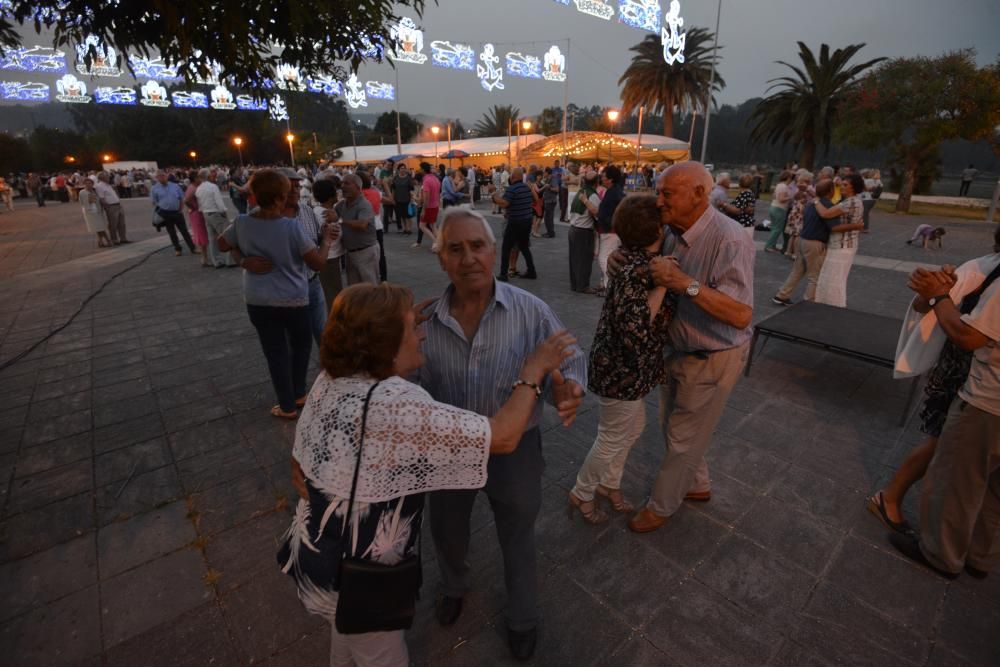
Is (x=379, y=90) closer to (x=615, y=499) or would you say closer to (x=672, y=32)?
(x=672, y=32)

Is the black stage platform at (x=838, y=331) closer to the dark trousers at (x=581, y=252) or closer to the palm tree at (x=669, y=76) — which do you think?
the dark trousers at (x=581, y=252)

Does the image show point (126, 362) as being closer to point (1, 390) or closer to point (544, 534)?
point (1, 390)

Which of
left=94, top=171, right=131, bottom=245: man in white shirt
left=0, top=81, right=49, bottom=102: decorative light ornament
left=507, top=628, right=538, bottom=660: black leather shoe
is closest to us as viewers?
left=507, top=628, right=538, bottom=660: black leather shoe

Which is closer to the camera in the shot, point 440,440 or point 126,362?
point 440,440

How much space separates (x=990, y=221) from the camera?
624 inches

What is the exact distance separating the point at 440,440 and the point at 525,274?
25.2 ft

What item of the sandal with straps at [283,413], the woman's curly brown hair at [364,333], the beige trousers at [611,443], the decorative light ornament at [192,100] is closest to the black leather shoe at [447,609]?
the beige trousers at [611,443]

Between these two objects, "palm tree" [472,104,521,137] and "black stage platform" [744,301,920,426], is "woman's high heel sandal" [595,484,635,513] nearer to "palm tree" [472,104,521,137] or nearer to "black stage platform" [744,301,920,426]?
"black stage platform" [744,301,920,426]

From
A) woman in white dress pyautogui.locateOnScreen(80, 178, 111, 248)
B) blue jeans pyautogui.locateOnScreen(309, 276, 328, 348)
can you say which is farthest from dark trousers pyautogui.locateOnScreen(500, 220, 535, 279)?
woman in white dress pyautogui.locateOnScreen(80, 178, 111, 248)

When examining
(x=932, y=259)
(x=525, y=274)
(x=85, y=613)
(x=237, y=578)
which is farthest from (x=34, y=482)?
(x=932, y=259)

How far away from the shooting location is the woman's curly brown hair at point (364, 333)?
124 cm

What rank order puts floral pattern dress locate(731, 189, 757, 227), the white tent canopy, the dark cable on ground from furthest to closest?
the white tent canopy < floral pattern dress locate(731, 189, 757, 227) < the dark cable on ground

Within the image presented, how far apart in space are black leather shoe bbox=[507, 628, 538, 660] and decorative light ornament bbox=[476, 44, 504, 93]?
102 feet

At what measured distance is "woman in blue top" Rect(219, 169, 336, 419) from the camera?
3379mm
